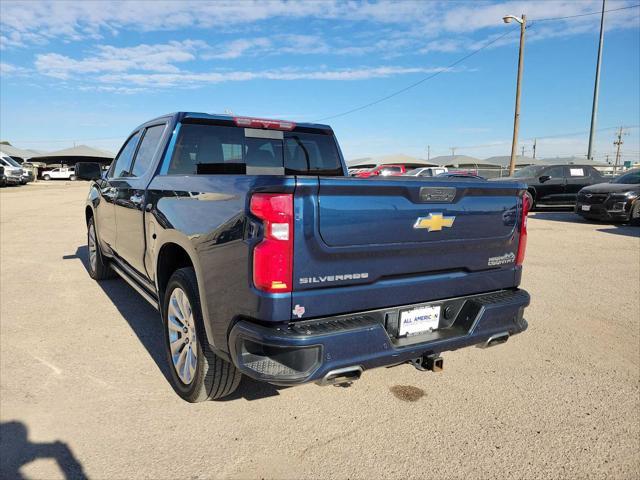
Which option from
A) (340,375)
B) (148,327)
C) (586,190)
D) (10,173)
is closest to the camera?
(340,375)

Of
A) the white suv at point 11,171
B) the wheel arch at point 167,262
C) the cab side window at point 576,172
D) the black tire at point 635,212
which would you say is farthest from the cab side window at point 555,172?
the white suv at point 11,171

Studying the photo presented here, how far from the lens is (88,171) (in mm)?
5520

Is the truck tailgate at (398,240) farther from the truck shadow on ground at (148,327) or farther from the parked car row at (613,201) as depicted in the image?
the parked car row at (613,201)

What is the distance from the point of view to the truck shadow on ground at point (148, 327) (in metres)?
3.22

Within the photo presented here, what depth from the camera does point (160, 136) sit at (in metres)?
3.90

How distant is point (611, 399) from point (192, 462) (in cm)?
283

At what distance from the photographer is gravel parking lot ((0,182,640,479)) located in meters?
2.47

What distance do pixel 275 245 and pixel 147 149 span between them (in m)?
2.61

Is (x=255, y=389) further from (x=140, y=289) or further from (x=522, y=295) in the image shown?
(x=522, y=295)

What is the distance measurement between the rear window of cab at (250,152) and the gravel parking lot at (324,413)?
1659 mm

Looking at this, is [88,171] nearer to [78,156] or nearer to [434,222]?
[434,222]

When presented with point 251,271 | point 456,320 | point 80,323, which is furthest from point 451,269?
point 80,323

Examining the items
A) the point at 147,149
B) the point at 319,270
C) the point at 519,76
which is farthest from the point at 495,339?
the point at 519,76

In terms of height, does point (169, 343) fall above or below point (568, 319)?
above
